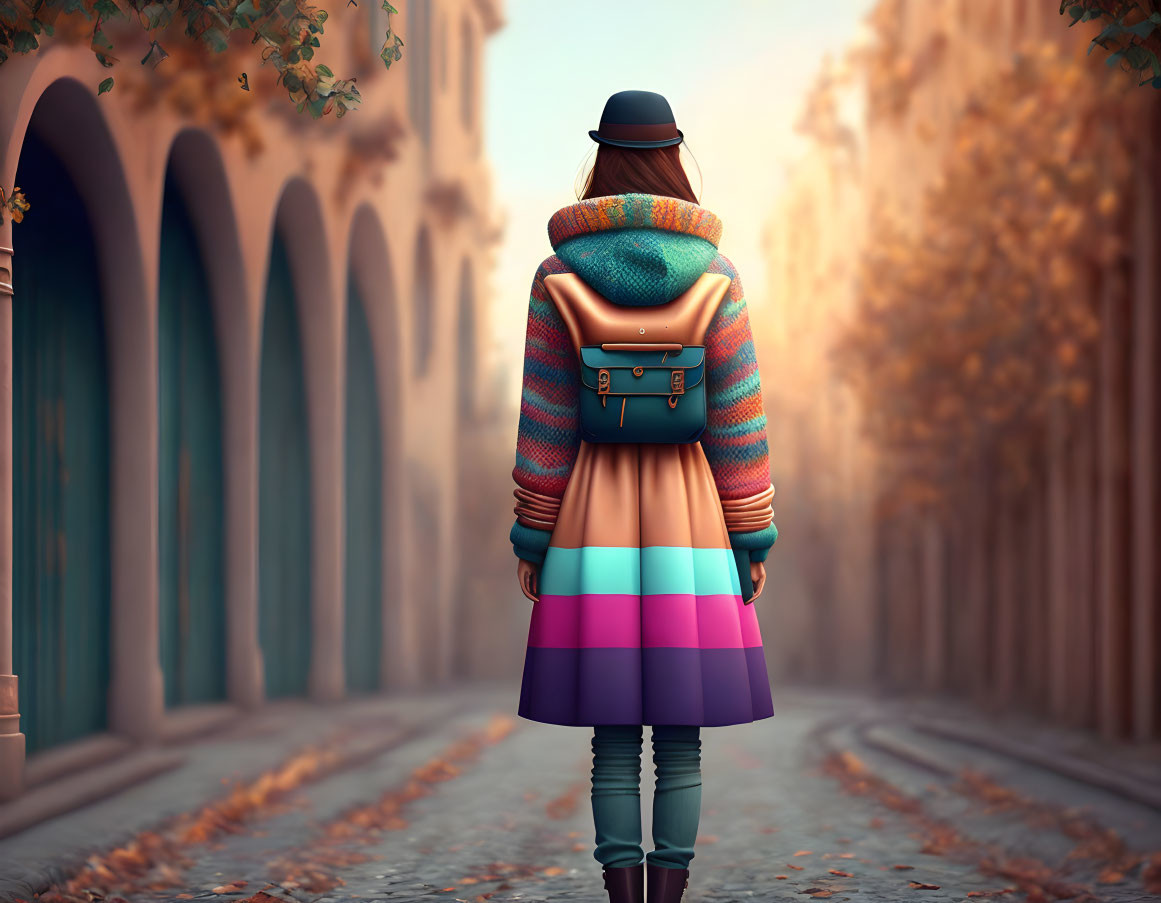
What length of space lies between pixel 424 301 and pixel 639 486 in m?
14.2

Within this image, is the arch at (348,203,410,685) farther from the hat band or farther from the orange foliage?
the hat band

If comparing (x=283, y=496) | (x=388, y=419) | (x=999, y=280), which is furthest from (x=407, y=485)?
(x=999, y=280)

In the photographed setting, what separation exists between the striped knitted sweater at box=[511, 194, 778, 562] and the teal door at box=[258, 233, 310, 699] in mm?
8347

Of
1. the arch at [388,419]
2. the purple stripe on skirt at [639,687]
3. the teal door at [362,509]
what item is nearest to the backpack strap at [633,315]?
the purple stripe on skirt at [639,687]

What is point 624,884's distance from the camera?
13.7 ft

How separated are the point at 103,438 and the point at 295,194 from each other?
459cm

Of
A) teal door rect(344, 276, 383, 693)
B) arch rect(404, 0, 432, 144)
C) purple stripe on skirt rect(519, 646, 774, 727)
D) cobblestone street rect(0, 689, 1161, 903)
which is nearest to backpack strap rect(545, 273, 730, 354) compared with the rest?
purple stripe on skirt rect(519, 646, 774, 727)

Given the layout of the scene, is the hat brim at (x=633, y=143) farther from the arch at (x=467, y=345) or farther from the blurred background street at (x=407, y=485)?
the arch at (x=467, y=345)

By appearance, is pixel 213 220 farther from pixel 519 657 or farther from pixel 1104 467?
pixel 519 657

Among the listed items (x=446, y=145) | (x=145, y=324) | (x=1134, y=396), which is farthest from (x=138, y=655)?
(x=446, y=145)

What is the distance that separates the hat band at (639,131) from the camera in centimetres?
428

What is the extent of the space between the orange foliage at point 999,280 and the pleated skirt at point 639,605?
23.6ft

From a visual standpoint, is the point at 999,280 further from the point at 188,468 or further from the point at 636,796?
the point at 636,796

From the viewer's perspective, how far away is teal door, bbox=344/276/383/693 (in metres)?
15.3
